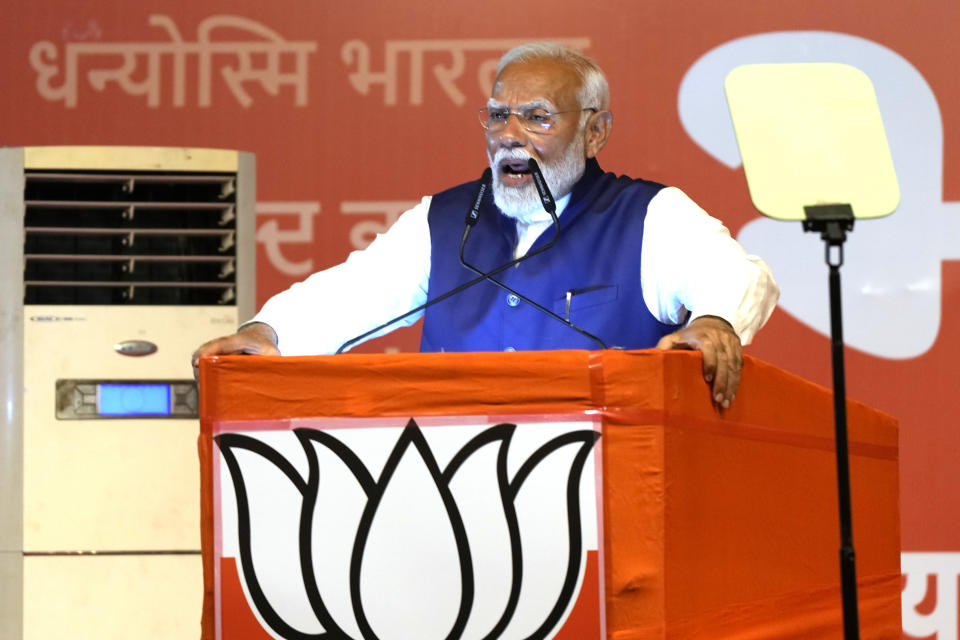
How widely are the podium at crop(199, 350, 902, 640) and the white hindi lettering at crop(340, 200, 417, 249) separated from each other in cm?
194

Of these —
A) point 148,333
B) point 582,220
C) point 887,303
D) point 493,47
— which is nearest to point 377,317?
point 582,220

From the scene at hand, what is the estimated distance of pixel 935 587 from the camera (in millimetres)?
3244

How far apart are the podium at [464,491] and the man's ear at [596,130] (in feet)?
3.13

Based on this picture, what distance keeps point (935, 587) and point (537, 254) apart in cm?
161

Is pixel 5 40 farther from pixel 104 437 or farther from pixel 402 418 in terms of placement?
Answer: pixel 402 418

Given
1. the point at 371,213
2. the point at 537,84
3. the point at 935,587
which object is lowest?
the point at 935,587

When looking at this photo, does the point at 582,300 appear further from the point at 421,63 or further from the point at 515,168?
the point at 421,63

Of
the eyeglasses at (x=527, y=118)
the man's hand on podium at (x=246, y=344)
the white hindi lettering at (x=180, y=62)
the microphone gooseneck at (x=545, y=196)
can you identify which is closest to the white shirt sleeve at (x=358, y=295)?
the man's hand on podium at (x=246, y=344)

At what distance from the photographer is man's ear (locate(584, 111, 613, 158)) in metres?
2.34

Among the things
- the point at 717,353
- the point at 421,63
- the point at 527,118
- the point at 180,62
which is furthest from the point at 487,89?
the point at 717,353

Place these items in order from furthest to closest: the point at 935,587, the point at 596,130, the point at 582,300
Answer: the point at 935,587 < the point at 596,130 < the point at 582,300

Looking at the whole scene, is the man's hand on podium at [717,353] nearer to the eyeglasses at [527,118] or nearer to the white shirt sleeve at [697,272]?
the white shirt sleeve at [697,272]

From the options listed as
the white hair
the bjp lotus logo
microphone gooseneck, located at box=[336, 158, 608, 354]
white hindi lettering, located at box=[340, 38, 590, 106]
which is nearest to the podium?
the bjp lotus logo

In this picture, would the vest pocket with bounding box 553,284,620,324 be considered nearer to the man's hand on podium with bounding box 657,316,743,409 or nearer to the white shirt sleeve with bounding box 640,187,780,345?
the white shirt sleeve with bounding box 640,187,780,345
